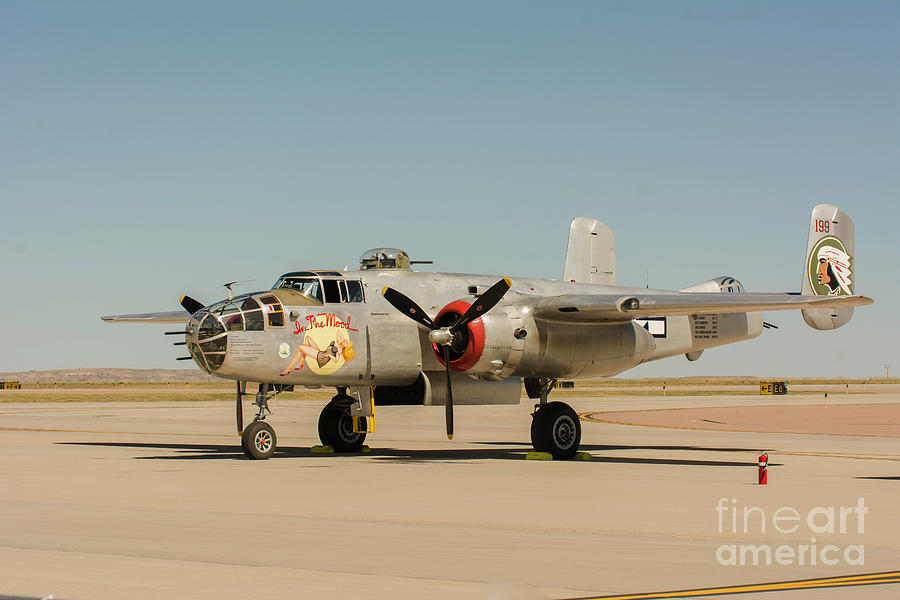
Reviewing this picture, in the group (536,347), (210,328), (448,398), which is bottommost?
(448,398)

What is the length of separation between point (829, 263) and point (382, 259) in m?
14.9

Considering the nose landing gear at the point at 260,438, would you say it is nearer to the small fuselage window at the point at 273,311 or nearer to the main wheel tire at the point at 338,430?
the small fuselage window at the point at 273,311

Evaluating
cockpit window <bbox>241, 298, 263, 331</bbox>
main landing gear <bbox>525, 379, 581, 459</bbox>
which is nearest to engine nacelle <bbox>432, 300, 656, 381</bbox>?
main landing gear <bbox>525, 379, 581, 459</bbox>

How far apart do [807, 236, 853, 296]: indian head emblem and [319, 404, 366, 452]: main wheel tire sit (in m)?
15.2

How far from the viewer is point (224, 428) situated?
1731 inches

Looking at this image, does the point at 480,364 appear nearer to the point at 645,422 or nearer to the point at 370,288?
the point at 370,288

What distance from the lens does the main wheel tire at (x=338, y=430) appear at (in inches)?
1177

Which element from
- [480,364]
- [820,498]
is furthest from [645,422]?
[820,498]

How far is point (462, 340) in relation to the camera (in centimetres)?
2636

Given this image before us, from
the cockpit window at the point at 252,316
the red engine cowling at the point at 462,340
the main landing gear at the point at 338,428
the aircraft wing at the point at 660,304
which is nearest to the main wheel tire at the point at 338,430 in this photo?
the main landing gear at the point at 338,428

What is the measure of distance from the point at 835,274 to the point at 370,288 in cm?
1577

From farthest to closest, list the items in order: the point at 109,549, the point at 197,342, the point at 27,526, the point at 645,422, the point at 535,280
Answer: the point at 645,422 → the point at 535,280 → the point at 197,342 → the point at 27,526 → the point at 109,549

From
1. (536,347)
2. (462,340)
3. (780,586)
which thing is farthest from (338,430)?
(780,586)

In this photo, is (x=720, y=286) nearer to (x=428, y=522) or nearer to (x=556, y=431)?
(x=556, y=431)
